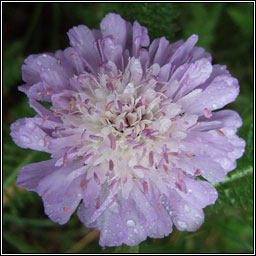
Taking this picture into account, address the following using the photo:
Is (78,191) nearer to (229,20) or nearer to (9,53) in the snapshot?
(9,53)

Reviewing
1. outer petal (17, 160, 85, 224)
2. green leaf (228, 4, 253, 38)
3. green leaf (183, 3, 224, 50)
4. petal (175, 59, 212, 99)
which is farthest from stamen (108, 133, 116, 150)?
Result: green leaf (228, 4, 253, 38)

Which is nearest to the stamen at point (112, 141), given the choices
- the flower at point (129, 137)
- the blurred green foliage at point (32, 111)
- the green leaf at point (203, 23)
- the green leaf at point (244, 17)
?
the flower at point (129, 137)

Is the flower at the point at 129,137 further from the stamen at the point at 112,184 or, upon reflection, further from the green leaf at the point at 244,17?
the green leaf at the point at 244,17

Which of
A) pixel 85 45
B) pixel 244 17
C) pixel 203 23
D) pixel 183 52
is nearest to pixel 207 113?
pixel 183 52

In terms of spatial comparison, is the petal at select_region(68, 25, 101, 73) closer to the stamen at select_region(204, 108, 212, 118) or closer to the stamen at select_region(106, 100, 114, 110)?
the stamen at select_region(106, 100, 114, 110)

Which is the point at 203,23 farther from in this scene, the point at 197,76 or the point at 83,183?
the point at 83,183

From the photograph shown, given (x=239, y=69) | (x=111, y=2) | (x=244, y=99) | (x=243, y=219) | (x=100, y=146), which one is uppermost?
(x=111, y=2)

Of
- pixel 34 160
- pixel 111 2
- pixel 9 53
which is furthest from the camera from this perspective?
pixel 9 53

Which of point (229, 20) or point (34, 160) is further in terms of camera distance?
point (229, 20)

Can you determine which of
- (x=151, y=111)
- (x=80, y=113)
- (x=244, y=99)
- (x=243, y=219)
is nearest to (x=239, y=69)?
(x=244, y=99)
